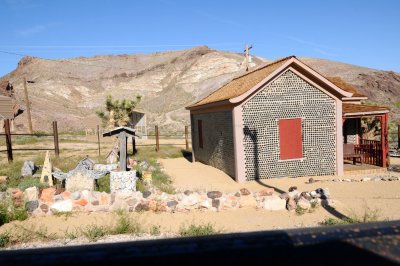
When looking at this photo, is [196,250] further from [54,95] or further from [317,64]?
[317,64]

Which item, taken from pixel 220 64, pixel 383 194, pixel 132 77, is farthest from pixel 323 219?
pixel 132 77

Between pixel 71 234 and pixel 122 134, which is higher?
pixel 122 134

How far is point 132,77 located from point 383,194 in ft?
296

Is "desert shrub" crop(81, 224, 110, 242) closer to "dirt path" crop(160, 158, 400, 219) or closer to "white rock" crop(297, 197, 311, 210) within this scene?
"white rock" crop(297, 197, 311, 210)

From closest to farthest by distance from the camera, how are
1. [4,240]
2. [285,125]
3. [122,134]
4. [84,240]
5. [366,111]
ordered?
[4,240] → [84,240] → [122,134] → [285,125] → [366,111]

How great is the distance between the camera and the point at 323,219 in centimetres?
766

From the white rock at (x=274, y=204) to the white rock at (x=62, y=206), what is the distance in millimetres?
4809

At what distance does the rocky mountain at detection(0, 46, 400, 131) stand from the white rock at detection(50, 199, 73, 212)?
38436mm

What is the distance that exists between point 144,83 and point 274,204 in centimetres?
7879

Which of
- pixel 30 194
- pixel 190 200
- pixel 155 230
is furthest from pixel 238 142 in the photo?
pixel 30 194

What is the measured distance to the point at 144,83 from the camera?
84.6 meters

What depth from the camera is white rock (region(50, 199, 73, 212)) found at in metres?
8.43

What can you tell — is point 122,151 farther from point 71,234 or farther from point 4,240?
point 4,240

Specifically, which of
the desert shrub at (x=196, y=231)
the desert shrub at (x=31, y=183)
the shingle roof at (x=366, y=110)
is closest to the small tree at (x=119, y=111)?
the desert shrub at (x=31, y=183)
